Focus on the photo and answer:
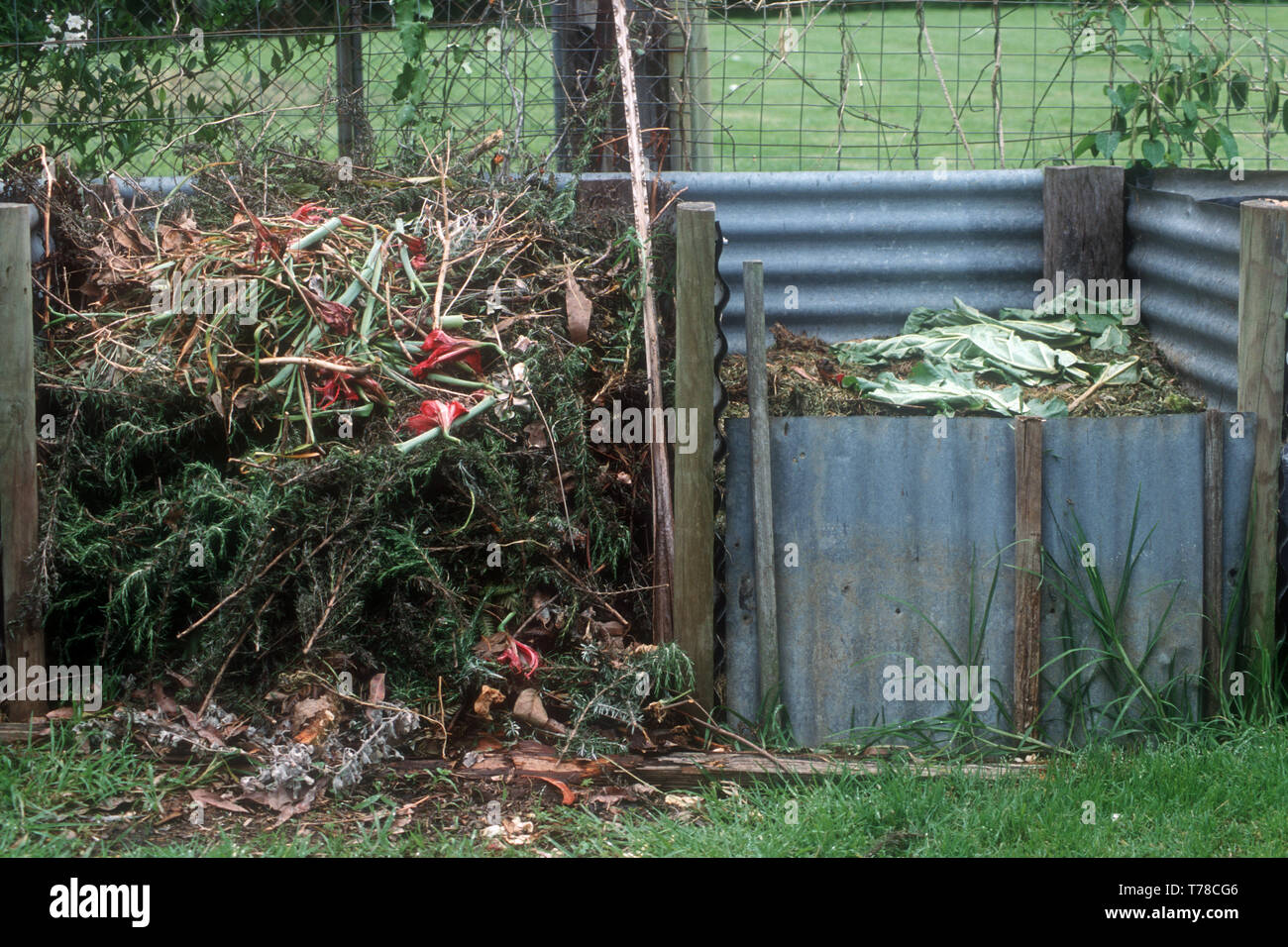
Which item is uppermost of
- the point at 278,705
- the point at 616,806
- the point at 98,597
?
the point at 98,597

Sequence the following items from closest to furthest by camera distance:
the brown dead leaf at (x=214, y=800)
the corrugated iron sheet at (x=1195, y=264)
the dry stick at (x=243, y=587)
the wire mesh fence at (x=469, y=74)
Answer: the brown dead leaf at (x=214, y=800)
the dry stick at (x=243, y=587)
the corrugated iron sheet at (x=1195, y=264)
the wire mesh fence at (x=469, y=74)

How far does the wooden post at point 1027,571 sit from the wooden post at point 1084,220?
121 centimetres

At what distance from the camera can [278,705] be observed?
3.34 m

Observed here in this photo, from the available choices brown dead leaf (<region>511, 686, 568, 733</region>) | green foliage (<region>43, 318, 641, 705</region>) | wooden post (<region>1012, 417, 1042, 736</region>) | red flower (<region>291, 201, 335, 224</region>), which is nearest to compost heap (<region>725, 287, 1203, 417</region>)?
wooden post (<region>1012, 417, 1042, 736</region>)

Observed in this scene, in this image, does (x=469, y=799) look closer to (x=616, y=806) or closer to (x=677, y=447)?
(x=616, y=806)

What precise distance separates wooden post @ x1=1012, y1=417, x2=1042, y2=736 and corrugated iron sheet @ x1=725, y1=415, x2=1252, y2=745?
0.12ft

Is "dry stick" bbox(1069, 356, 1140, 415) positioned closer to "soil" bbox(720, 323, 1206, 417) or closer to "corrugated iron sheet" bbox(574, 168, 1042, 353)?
"soil" bbox(720, 323, 1206, 417)

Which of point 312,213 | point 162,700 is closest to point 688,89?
point 312,213

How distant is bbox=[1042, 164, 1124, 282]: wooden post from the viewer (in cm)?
438

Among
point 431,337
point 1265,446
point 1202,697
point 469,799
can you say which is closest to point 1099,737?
point 1202,697

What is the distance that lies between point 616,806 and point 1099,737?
4.66ft

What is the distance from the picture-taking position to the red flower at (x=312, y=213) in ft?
13.0

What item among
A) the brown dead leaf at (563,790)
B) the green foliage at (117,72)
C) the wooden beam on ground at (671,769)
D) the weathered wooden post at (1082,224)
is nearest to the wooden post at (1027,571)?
the wooden beam on ground at (671,769)

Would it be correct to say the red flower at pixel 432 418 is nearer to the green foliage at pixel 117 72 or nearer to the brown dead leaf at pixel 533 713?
the brown dead leaf at pixel 533 713
